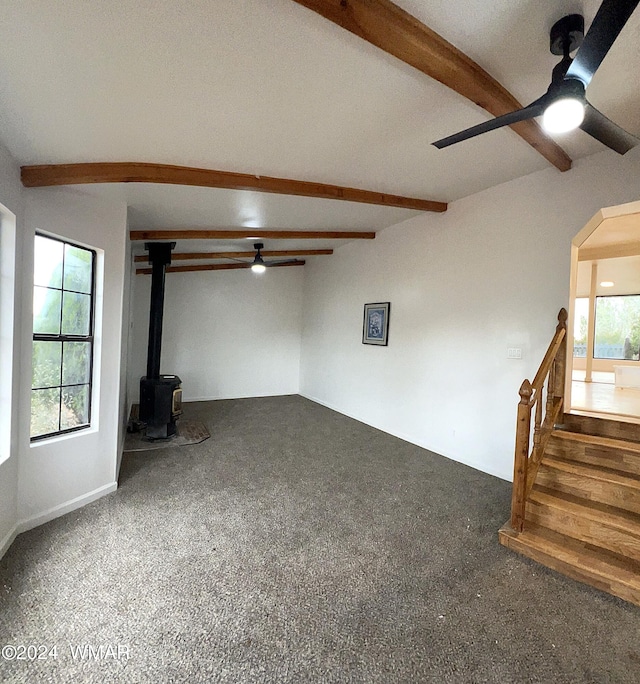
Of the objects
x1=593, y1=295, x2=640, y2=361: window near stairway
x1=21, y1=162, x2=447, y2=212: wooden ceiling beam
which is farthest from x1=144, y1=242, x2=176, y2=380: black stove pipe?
x1=593, y1=295, x2=640, y2=361: window near stairway

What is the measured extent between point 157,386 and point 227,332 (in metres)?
2.80

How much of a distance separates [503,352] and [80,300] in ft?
13.0

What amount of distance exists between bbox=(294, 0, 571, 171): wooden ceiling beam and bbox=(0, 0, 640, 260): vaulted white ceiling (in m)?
0.05

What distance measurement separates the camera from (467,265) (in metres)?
3.99

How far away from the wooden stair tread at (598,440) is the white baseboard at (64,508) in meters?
3.79

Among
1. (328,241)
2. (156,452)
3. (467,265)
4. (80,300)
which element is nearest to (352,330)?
(328,241)

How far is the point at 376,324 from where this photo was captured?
5379mm

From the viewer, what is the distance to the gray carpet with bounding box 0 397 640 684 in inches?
60.7

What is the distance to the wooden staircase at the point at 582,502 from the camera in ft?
6.97

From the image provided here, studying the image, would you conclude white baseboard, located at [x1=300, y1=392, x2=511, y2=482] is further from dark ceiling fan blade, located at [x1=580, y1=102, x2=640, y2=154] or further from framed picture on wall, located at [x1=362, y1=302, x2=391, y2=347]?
dark ceiling fan blade, located at [x1=580, y1=102, x2=640, y2=154]

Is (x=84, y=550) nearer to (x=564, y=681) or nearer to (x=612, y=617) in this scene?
(x=564, y=681)

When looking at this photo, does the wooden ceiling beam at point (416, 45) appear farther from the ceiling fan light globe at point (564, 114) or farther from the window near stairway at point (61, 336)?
the window near stairway at point (61, 336)

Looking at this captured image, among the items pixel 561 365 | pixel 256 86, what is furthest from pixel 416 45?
pixel 561 365

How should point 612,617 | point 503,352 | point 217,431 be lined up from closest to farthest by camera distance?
point 612,617 < point 503,352 < point 217,431
